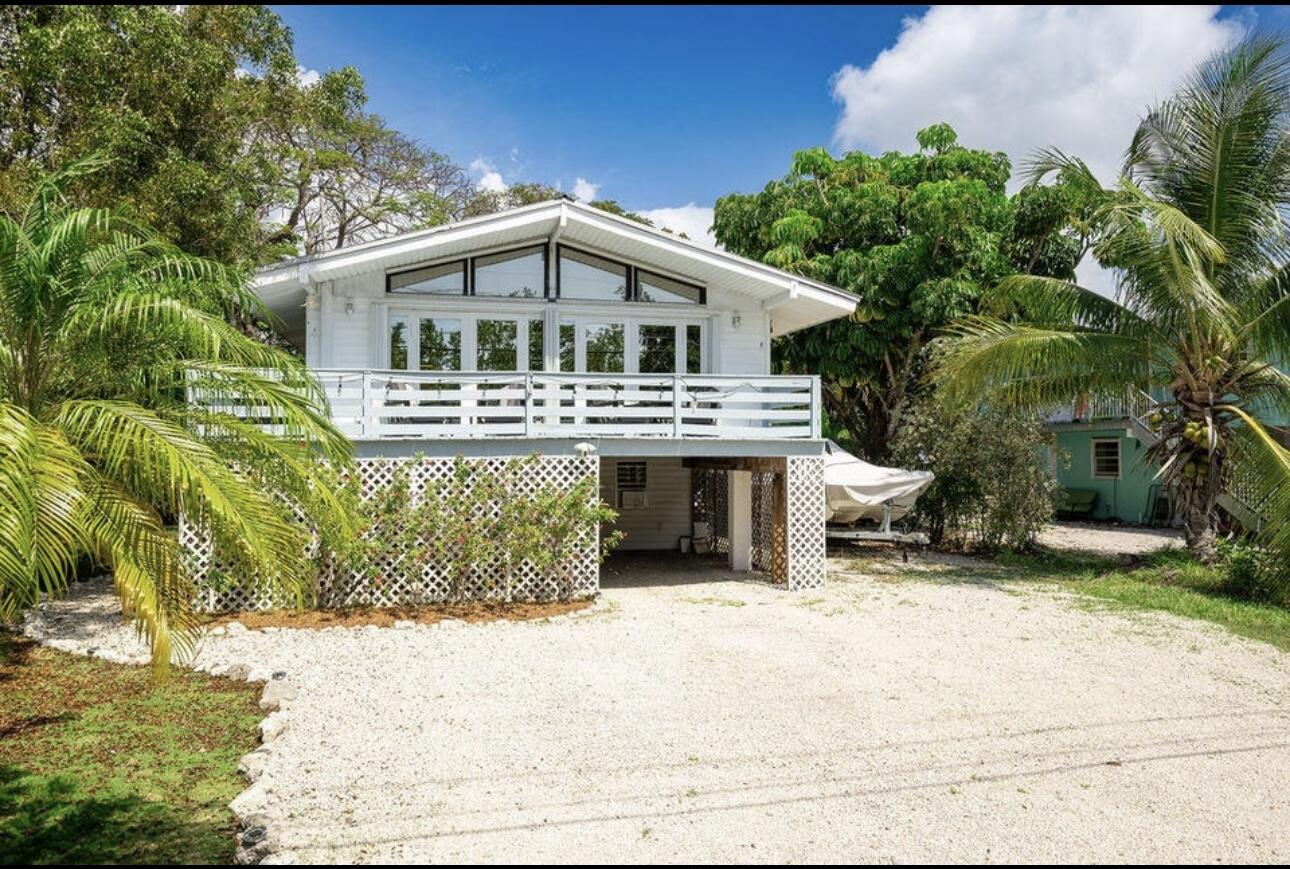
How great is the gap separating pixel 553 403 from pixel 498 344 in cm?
178

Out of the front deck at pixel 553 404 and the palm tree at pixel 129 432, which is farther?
the front deck at pixel 553 404

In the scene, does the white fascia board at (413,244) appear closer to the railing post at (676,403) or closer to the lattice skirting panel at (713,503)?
the railing post at (676,403)

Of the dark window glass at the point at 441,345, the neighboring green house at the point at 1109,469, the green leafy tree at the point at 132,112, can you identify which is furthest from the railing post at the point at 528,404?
the neighboring green house at the point at 1109,469

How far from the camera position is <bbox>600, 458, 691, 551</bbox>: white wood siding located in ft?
57.2

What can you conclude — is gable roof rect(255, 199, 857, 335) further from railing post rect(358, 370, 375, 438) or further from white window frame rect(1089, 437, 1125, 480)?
white window frame rect(1089, 437, 1125, 480)

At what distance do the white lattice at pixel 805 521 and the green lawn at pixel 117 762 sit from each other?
7.65 m

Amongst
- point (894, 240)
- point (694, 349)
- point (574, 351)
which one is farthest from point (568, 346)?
point (894, 240)

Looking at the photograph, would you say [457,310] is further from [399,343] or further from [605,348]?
[605,348]

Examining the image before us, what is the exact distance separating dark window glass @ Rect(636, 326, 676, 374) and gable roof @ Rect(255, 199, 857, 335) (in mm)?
1043

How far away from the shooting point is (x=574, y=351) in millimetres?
14445

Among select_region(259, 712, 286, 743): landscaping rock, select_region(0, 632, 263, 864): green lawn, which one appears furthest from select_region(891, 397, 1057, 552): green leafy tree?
select_region(0, 632, 263, 864): green lawn

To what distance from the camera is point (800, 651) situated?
9125 mm

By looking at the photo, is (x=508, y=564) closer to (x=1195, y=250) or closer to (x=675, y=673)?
(x=675, y=673)

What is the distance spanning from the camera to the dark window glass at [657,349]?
48.6 feet
